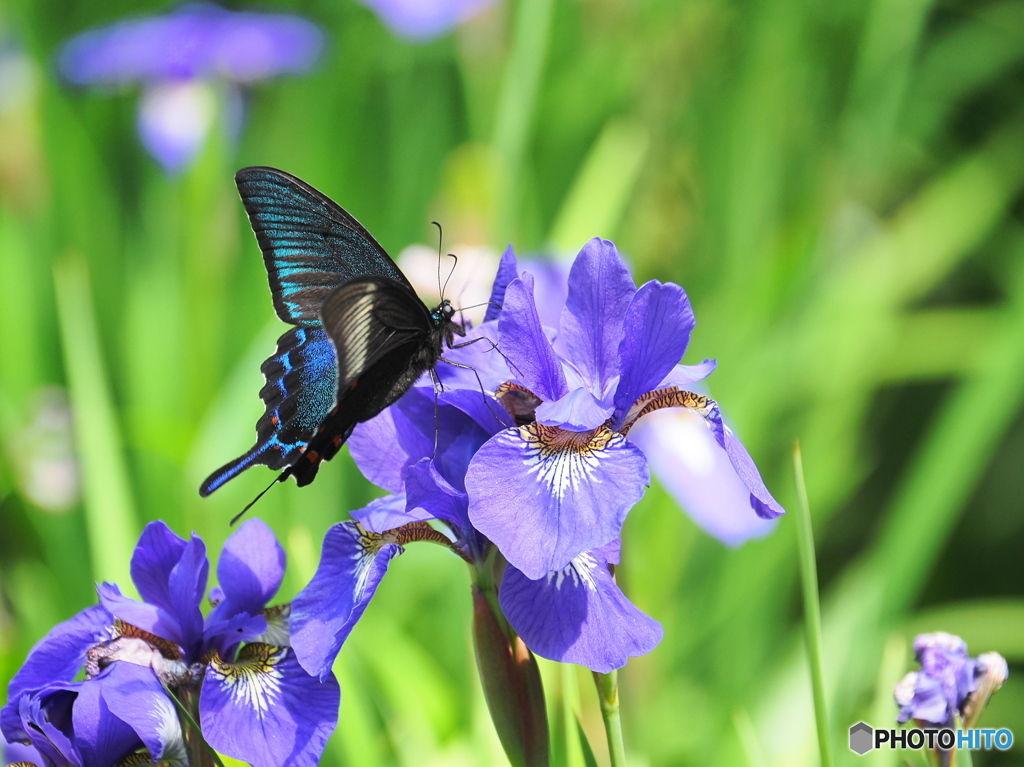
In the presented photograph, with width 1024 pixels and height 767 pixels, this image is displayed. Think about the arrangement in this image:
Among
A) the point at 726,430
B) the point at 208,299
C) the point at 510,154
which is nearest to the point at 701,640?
the point at 510,154

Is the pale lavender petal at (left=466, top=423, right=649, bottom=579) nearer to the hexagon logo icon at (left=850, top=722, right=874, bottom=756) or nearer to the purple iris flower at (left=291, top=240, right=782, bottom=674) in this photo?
the purple iris flower at (left=291, top=240, right=782, bottom=674)

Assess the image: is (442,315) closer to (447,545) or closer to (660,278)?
(447,545)

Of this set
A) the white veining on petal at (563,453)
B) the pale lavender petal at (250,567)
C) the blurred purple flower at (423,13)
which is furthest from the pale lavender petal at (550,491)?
the blurred purple flower at (423,13)

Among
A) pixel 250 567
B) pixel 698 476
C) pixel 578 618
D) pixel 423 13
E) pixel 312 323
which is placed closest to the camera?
pixel 578 618

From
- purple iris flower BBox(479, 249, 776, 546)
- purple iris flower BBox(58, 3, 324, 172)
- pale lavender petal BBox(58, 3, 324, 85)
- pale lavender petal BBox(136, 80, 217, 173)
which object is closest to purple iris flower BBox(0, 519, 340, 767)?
purple iris flower BBox(479, 249, 776, 546)

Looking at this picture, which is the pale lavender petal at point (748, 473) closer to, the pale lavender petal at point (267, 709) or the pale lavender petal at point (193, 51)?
the pale lavender petal at point (267, 709)

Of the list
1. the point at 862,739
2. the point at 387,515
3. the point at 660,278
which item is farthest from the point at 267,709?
the point at 660,278

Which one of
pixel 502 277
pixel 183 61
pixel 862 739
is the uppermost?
pixel 183 61

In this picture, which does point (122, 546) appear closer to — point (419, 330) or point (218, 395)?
point (218, 395)
